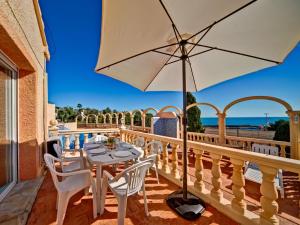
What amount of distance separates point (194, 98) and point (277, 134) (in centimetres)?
478

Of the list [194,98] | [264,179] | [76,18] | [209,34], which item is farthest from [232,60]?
[76,18]

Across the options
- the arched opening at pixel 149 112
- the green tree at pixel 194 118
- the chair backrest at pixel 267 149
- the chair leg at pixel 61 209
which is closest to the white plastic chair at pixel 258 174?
the chair backrest at pixel 267 149

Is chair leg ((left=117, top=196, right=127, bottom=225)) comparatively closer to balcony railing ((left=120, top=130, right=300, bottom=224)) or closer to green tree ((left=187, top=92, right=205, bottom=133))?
balcony railing ((left=120, top=130, right=300, bottom=224))

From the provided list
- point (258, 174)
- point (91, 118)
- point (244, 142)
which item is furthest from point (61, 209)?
point (91, 118)

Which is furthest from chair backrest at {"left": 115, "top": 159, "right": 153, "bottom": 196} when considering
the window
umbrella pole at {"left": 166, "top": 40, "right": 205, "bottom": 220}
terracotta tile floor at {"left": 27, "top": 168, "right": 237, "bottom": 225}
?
the window

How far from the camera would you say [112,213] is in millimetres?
2031

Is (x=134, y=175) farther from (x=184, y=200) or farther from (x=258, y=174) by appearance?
(x=258, y=174)

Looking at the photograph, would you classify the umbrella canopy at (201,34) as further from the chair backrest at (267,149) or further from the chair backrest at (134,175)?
the chair backrest at (267,149)

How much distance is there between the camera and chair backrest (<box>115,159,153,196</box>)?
1.68m

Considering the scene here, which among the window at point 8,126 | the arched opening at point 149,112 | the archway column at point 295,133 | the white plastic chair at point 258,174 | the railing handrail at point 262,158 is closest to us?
the railing handrail at point 262,158

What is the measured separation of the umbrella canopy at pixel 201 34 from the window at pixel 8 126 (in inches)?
60.2

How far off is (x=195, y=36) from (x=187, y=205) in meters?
2.31

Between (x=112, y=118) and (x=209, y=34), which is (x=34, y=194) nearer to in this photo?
(x=209, y=34)

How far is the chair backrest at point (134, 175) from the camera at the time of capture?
5.53 ft
